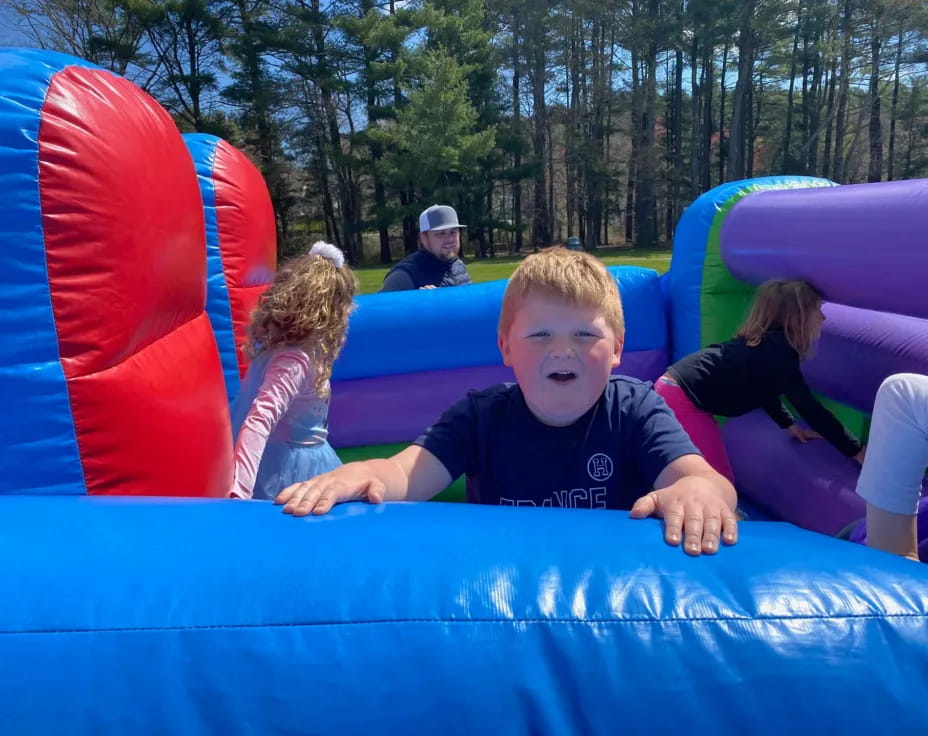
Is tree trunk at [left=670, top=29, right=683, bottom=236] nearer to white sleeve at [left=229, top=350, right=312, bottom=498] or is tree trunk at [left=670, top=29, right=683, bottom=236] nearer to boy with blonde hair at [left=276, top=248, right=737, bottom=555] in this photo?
white sleeve at [left=229, top=350, right=312, bottom=498]

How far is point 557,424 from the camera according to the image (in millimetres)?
1395

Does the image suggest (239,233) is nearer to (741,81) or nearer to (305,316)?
(305,316)

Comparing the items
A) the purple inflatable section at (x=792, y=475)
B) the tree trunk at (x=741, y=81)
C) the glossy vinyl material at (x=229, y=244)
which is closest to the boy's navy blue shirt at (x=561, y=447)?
the purple inflatable section at (x=792, y=475)

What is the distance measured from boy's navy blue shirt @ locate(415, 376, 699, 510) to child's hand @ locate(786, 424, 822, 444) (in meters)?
1.62

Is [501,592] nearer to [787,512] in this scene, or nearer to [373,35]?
[787,512]

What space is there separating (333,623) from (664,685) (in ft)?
1.12

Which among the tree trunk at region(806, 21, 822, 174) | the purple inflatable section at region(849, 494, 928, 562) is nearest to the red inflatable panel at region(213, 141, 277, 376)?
the purple inflatable section at region(849, 494, 928, 562)

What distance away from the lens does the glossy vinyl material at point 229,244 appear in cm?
257

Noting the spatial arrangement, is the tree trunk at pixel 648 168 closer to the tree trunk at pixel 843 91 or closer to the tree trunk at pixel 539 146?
the tree trunk at pixel 539 146

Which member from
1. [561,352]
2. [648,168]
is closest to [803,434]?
[561,352]

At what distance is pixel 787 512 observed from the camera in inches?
106

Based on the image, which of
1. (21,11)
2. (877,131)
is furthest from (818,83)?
(21,11)

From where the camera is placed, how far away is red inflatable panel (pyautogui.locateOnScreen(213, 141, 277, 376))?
264 cm

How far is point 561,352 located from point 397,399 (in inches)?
76.7
